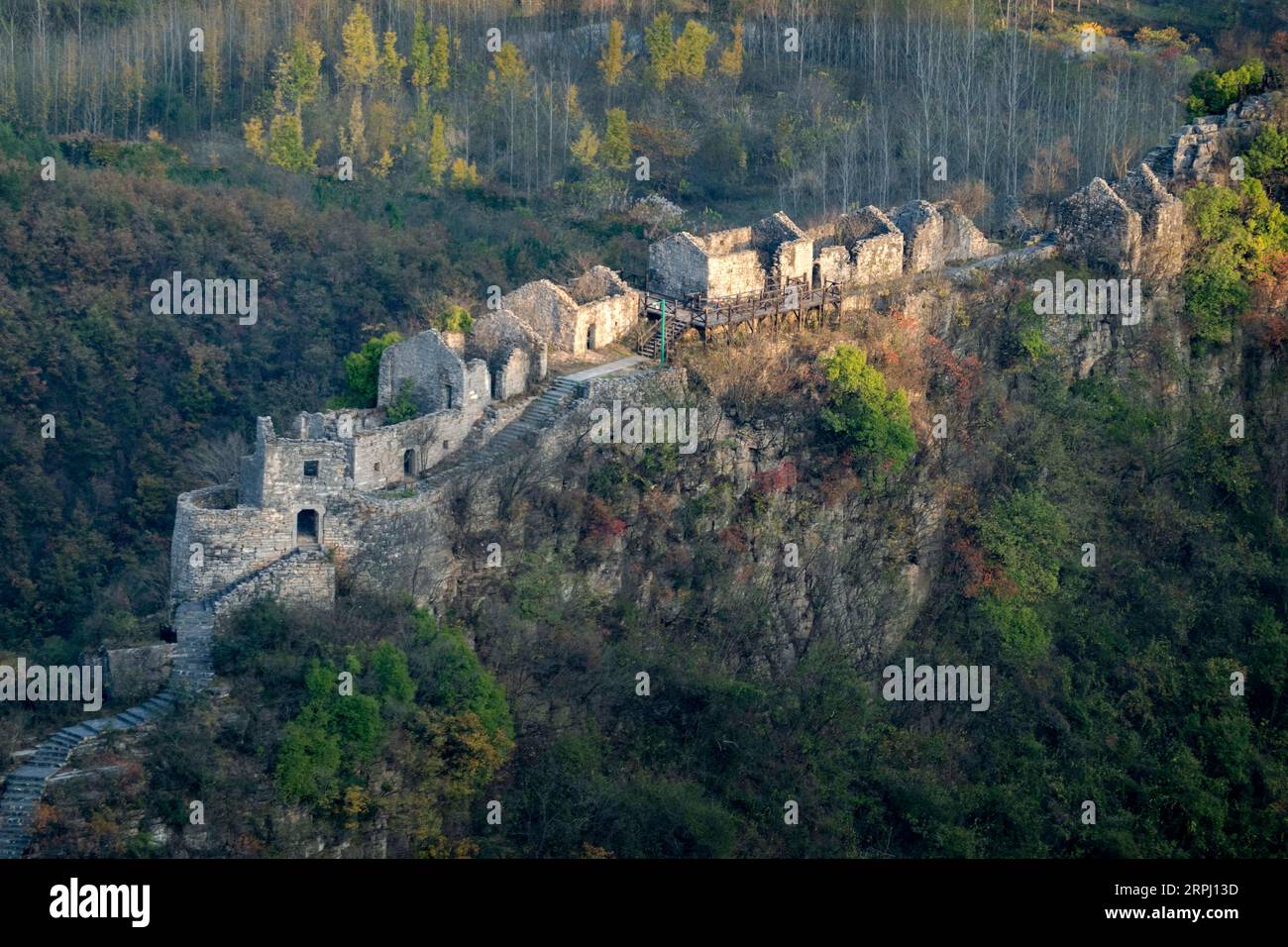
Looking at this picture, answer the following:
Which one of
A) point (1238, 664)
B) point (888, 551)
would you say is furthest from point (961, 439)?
point (1238, 664)

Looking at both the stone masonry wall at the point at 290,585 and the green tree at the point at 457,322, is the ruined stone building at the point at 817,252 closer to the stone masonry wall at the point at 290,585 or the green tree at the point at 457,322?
the green tree at the point at 457,322

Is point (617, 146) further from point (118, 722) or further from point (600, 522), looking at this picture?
point (118, 722)

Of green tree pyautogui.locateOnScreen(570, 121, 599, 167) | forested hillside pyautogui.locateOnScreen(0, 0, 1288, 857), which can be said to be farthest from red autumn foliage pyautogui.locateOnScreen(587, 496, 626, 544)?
green tree pyautogui.locateOnScreen(570, 121, 599, 167)

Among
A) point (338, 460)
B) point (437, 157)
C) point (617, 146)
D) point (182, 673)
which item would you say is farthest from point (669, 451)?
point (437, 157)

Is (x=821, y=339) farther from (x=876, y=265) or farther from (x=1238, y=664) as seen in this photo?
(x=1238, y=664)

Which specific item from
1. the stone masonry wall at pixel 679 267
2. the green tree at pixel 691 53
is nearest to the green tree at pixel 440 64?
the green tree at pixel 691 53

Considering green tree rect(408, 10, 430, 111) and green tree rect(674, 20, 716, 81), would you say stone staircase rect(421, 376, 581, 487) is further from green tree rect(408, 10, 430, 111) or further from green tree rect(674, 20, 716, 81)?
green tree rect(674, 20, 716, 81)
